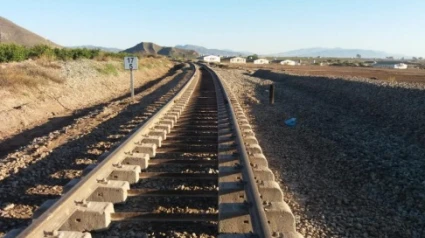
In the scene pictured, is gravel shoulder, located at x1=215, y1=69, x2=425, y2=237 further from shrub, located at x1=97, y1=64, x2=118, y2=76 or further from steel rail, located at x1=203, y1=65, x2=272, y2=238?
shrub, located at x1=97, y1=64, x2=118, y2=76

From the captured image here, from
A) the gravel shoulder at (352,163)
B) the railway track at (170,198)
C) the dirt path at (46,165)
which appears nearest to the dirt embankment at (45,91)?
the dirt path at (46,165)

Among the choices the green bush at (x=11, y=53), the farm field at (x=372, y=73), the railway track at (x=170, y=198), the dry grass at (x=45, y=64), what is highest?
the green bush at (x=11, y=53)

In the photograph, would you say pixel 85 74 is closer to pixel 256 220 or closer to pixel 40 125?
pixel 40 125

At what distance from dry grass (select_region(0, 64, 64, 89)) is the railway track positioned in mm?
11284

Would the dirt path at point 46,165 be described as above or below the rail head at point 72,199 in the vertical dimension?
below

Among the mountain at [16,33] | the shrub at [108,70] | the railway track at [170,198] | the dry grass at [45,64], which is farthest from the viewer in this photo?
the mountain at [16,33]

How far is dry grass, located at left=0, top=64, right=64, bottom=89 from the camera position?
611 inches

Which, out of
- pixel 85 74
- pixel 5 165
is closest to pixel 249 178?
pixel 5 165

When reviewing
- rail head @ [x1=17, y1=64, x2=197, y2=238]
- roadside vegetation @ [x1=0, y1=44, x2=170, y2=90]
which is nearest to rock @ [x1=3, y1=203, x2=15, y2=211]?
rail head @ [x1=17, y1=64, x2=197, y2=238]

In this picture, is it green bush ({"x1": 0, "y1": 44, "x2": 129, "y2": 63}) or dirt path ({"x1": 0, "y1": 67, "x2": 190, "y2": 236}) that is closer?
dirt path ({"x1": 0, "y1": 67, "x2": 190, "y2": 236})

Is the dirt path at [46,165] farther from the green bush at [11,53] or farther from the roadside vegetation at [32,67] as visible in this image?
the green bush at [11,53]

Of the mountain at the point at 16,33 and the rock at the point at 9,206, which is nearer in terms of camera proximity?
the rock at the point at 9,206

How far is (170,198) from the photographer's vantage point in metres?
4.53

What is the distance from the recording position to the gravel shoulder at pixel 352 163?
4.48m
